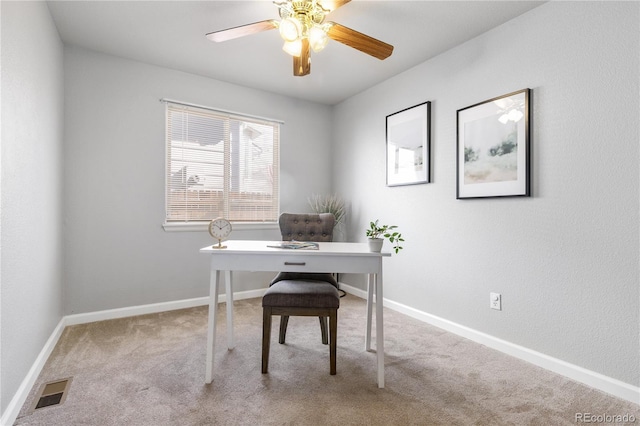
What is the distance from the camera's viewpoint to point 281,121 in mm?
3951

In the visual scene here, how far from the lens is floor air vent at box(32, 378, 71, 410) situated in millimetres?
1666

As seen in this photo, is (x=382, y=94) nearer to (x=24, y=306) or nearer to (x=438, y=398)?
(x=438, y=398)

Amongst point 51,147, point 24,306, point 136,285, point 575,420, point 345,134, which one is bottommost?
point 575,420

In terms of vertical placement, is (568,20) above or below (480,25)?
below

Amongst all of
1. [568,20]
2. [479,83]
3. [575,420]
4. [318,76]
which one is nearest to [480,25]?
[479,83]

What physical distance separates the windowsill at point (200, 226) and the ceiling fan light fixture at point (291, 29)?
2260 millimetres

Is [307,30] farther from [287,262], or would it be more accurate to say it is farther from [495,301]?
[495,301]

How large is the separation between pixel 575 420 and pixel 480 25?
104 inches

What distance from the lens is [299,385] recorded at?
1.85 m

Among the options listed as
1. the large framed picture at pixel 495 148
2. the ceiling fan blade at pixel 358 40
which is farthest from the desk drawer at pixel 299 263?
the ceiling fan blade at pixel 358 40

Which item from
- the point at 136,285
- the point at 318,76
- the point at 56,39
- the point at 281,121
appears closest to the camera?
the point at 56,39

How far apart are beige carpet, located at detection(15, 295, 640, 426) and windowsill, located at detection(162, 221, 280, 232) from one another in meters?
1.04

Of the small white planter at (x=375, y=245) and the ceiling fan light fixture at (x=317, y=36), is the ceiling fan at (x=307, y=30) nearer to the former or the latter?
the ceiling fan light fixture at (x=317, y=36)

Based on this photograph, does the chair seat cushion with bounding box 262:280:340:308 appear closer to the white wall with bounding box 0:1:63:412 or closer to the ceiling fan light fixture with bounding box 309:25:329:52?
the white wall with bounding box 0:1:63:412
